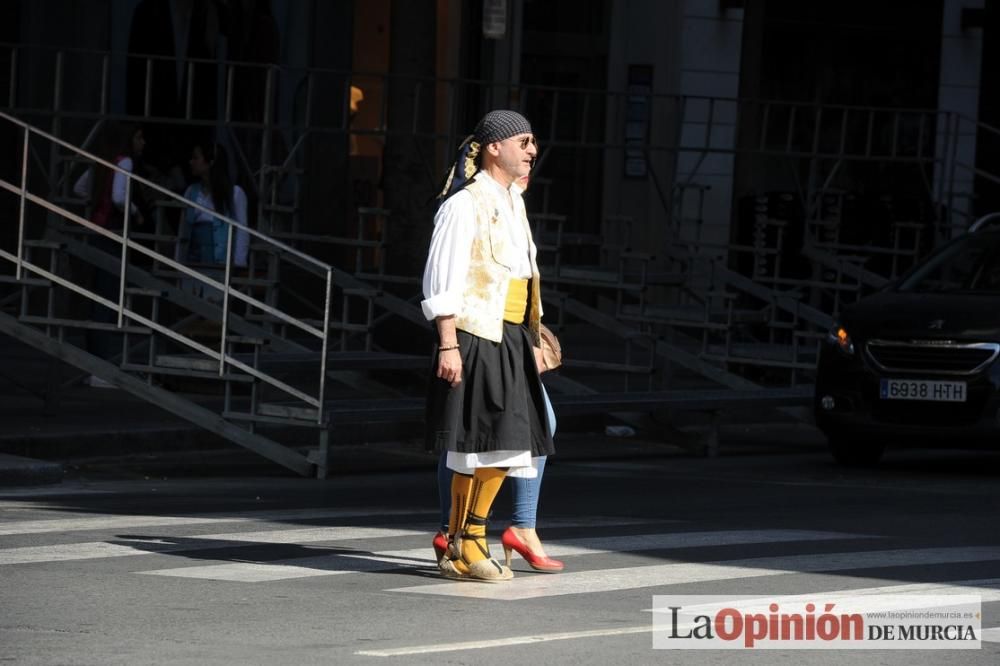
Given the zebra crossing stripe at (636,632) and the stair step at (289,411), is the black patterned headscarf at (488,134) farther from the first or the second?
the stair step at (289,411)

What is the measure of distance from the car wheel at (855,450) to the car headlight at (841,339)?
64 cm

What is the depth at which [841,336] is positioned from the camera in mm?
14945

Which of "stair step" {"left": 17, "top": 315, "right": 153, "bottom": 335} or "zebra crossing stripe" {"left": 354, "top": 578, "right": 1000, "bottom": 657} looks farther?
"stair step" {"left": 17, "top": 315, "right": 153, "bottom": 335}

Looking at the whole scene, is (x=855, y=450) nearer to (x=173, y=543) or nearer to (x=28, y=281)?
(x=28, y=281)

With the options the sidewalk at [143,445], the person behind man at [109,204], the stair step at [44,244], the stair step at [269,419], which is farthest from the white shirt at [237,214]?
the stair step at [269,419]

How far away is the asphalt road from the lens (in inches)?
294

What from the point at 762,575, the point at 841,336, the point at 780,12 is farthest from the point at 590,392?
the point at 780,12

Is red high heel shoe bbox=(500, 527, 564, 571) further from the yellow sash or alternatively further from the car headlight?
the car headlight

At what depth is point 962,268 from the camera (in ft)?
51.1

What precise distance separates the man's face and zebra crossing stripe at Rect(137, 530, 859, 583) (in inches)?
66.6

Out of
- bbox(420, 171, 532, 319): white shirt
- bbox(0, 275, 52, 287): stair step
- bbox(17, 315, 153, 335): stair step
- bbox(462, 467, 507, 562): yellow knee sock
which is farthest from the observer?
bbox(0, 275, 52, 287): stair step

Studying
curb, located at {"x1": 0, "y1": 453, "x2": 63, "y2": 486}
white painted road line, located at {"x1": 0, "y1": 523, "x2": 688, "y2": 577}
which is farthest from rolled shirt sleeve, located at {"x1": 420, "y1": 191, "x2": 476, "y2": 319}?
curb, located at {"x1": 0, "y1": 453, "x2": 63, "y2": 486}

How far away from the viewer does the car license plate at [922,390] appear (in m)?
14.3

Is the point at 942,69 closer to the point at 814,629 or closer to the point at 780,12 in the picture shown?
the point at 780,12
